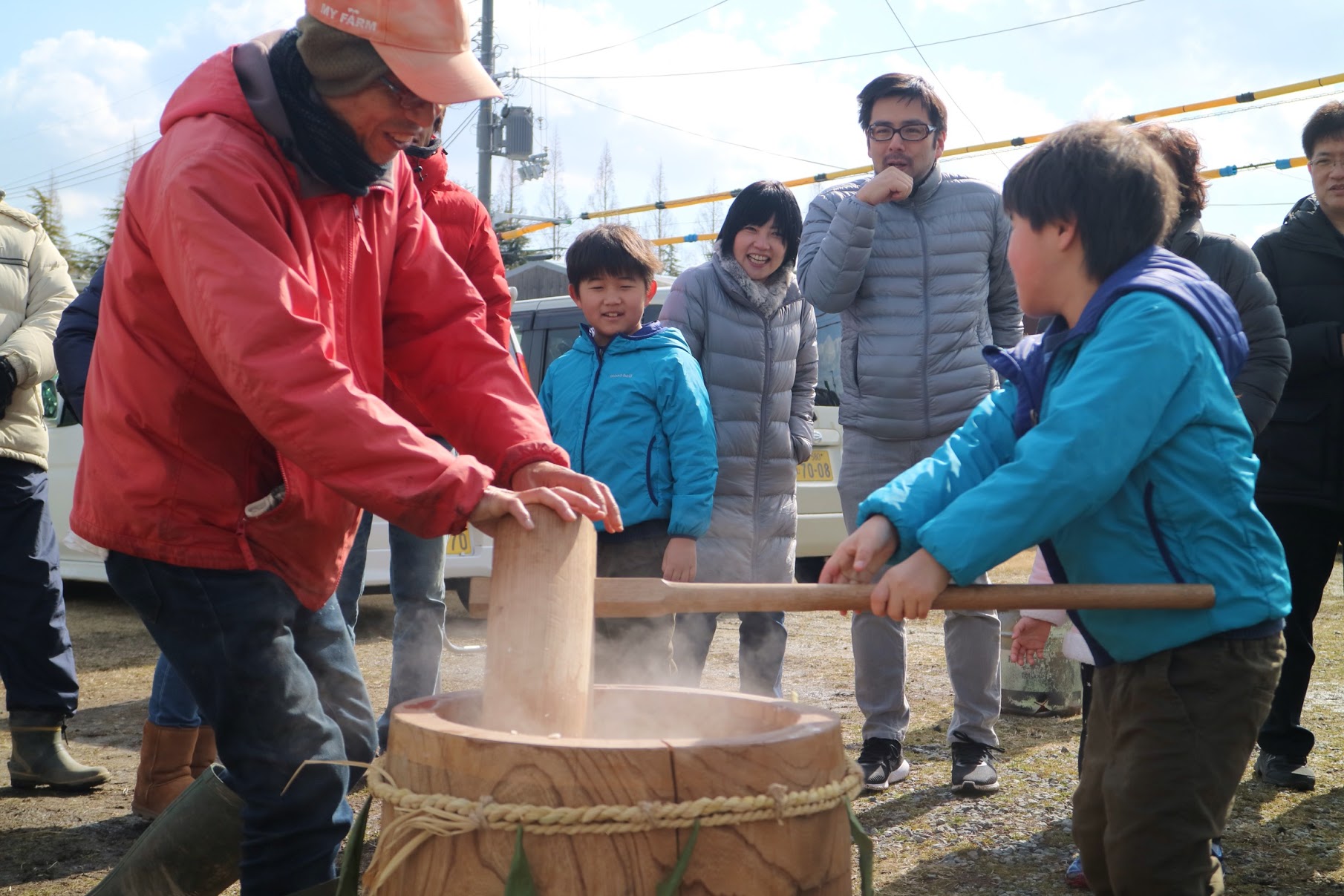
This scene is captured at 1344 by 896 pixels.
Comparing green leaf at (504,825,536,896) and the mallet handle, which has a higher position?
the mallet handle

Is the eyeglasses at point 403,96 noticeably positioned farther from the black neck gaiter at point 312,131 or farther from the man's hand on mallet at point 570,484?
the man's hand on mallet at point 570,484

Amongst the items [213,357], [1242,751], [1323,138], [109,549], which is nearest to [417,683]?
[109,549]

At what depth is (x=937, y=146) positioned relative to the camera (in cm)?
407

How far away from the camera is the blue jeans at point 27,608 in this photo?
3953 millimetres

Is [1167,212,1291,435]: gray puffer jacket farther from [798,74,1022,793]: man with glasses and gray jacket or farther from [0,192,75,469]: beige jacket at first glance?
[0,192,75,469]: beige jacket

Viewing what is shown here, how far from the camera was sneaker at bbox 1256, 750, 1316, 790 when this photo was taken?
3.93 meters

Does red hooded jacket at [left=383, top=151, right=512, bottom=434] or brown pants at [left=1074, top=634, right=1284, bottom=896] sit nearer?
brown pants at [left=1074, top=634, right=1284, bottom=896]

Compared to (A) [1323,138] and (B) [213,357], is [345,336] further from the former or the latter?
(A) [1323,138]

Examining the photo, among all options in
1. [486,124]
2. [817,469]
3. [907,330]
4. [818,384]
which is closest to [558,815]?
[907,330]

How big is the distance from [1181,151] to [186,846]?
2.87 m

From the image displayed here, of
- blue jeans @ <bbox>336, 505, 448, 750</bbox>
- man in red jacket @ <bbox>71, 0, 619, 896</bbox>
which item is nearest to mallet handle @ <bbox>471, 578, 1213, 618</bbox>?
man in red jacket @ <bbox>71, 0, 619, 896</bbox>

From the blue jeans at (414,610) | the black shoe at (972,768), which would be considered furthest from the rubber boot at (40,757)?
the black shoe at (972,768)

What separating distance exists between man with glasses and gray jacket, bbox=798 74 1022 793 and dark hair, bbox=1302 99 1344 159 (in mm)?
1027

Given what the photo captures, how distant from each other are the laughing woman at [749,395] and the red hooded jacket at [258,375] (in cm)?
189
